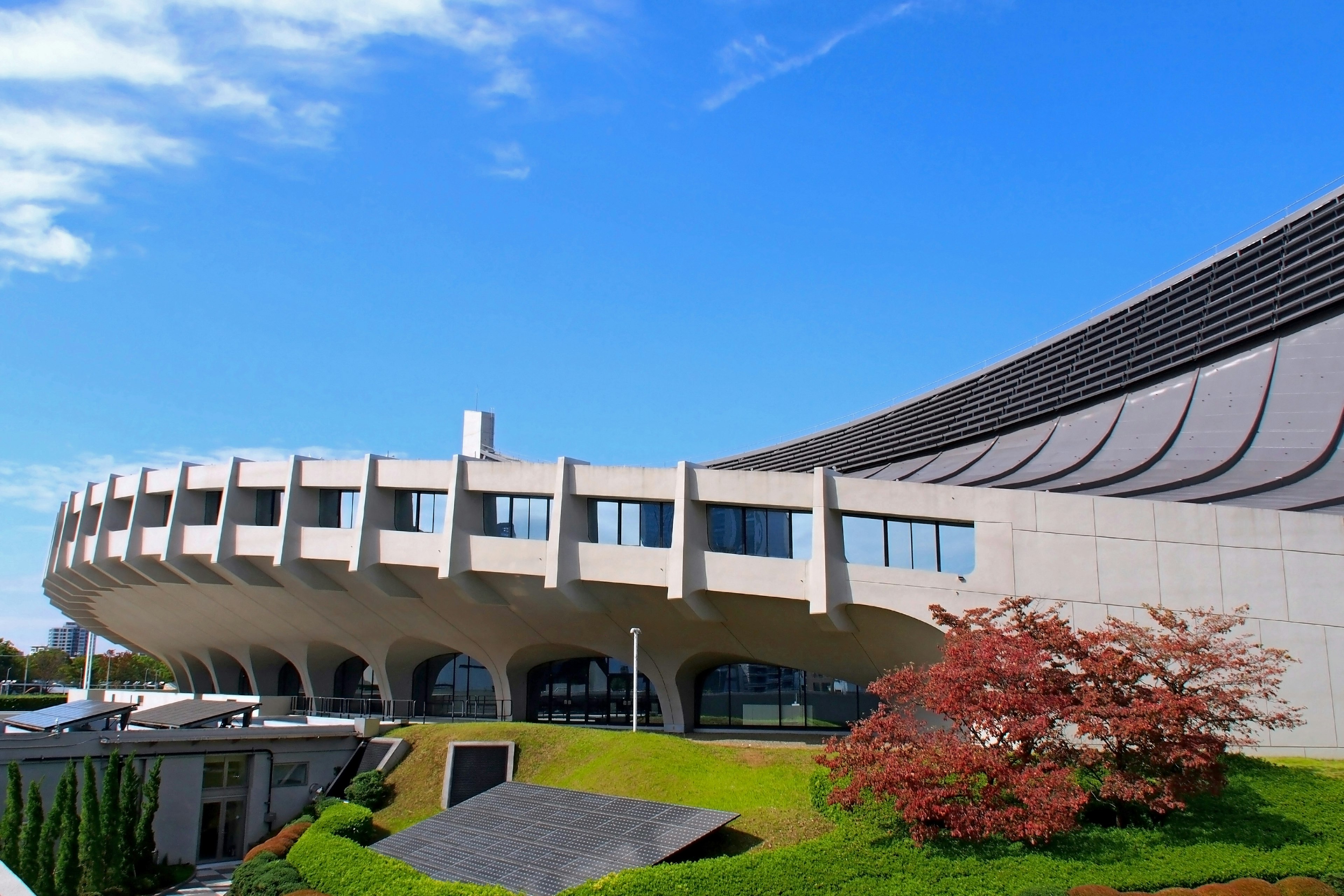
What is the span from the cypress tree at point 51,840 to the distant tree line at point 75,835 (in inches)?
0.6

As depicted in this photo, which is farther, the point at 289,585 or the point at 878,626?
the point at 289,585

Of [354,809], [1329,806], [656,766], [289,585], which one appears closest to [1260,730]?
[1329,806]

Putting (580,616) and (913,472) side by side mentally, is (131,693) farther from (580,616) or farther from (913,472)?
(913,472)

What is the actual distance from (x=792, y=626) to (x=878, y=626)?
2.93 meters

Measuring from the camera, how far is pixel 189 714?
1087 inches

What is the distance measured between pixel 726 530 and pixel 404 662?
16.7 metres

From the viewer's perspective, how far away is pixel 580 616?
3148 centimetres

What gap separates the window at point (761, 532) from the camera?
86.9ft

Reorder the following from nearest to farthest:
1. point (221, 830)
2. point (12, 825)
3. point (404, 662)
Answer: point (12, 825), point (221, 830), point (404, 662)

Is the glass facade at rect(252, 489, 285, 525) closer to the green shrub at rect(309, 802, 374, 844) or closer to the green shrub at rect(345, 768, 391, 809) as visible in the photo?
the green shrub at rect(345, 768, 391, 809)

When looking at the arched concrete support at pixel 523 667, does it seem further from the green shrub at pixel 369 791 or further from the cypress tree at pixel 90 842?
the cypress tree at pixel 90 842

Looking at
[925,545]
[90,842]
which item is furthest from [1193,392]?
[90,842]

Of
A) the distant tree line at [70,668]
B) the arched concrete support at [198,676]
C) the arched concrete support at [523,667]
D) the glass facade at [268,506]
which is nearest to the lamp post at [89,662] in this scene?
the arched concrete support at [198,676]

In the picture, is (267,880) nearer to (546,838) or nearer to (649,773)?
(546,838)
